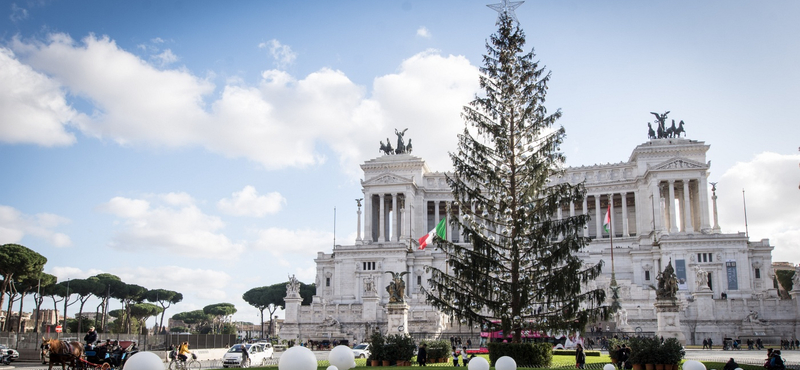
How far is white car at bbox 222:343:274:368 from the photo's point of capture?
1549 inches

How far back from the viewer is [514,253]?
32.2 metres

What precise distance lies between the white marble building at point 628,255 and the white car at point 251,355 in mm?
16381

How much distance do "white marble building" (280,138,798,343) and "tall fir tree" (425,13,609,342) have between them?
25143 millimetres

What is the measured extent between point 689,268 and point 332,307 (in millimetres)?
40483

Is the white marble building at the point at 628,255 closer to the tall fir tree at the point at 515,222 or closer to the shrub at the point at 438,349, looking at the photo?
the shrub at the point at 438,349

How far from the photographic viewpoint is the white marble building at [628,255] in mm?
62469

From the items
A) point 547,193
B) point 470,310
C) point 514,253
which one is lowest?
point 470,310

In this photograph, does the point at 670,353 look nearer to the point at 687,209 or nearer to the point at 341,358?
the point at 341,358

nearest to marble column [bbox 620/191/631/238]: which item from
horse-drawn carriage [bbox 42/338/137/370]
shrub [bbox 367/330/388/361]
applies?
shrub [bbox 367/330/388/361]

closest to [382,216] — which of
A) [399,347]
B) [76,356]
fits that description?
[399,347]

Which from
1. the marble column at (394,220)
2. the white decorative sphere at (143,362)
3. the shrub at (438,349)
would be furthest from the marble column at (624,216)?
the white decorative sphere at (143,362)

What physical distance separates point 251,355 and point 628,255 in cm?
5485

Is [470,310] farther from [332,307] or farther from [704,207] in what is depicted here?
[704,207]

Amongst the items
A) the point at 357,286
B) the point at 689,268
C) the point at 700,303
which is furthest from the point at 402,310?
the point at 689,268
